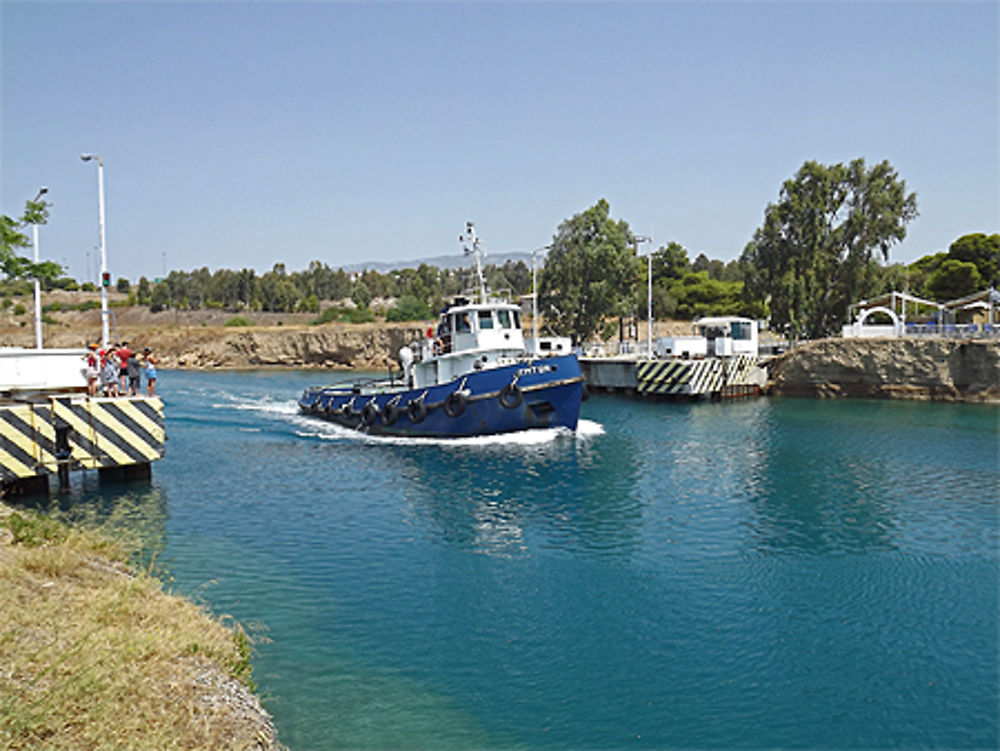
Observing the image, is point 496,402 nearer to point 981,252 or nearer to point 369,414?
point 369,414

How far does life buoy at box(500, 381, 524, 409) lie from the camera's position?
29141 mm

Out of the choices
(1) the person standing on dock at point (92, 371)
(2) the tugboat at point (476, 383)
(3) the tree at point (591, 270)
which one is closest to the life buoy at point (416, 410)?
(2) the tugboat at point (476, 383)

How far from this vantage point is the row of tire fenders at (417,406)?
A: 29219 mm

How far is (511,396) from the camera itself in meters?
29.2

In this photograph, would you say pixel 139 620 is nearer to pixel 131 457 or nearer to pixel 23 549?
pixel 23 549

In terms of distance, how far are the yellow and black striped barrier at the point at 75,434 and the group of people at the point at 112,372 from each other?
746 millimetres

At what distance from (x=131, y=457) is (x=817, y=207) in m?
47.3

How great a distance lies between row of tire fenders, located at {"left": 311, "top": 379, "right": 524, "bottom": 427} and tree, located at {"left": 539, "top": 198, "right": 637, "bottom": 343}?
31.6 m

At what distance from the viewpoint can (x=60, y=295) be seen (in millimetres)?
141750

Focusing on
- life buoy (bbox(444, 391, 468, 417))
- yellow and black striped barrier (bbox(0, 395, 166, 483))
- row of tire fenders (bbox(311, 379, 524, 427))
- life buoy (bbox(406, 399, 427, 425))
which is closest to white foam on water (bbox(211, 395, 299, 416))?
row of tire fenders (bbox(311, 379, 524, 427))

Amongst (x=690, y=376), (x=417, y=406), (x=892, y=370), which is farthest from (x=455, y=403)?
(x=892, y=370)

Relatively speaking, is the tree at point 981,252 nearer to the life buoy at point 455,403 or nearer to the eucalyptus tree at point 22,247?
the life buoy at point 455,403

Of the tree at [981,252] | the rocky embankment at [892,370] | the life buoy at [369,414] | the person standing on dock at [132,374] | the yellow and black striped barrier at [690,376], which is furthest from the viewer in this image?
the tree at [981,252]

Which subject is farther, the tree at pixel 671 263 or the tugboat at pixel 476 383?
the tree at pixel 671 263
